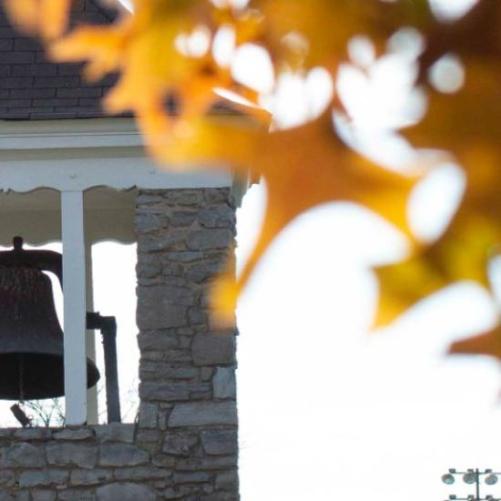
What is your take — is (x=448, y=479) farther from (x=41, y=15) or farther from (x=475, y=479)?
(x=41, y=15)

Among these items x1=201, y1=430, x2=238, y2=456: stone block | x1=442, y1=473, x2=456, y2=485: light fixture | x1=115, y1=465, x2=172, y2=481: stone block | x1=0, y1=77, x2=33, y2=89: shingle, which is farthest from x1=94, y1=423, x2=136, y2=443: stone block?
x1=442, y1=473, x2=456, y2=485: light fixture

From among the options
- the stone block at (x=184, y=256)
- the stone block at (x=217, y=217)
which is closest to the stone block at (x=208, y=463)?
the stone block at (x=184, y=256)

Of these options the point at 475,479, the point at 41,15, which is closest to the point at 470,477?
the point at 475,479

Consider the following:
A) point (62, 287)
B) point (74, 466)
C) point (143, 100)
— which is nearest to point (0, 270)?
point (62, 287)

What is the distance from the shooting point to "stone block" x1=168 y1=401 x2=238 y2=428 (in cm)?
942

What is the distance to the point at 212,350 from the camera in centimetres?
944

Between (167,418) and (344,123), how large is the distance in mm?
8044

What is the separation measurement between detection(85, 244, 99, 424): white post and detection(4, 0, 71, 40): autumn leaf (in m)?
8.85

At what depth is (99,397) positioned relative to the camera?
11375mm

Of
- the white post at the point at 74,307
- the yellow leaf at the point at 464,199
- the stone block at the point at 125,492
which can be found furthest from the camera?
the white post at the point at 74,307

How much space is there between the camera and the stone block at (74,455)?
948cm

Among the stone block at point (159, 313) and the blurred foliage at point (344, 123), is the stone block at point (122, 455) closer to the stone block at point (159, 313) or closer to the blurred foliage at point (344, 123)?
the stone block at point (159, 313)

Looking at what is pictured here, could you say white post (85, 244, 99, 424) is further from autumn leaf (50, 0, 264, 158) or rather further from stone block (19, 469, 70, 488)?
autumn leaf (50, 0, 264, 158)

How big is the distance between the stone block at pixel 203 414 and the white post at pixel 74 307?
1.48ft
